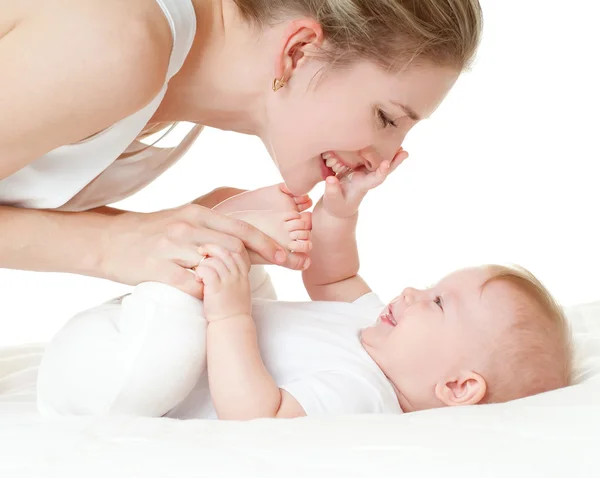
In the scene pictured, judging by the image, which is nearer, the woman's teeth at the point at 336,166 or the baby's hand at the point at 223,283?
the baby's hand at the point at 223,283

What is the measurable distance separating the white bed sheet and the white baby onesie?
12 cm

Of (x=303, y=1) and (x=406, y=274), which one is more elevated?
(x=303, y=1)

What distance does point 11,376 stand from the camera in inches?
77.5

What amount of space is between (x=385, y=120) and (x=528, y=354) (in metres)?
0.53

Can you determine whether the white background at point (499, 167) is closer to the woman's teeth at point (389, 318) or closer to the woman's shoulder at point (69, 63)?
the woman's teeth at point (389, 318)

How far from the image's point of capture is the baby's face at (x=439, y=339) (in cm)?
159

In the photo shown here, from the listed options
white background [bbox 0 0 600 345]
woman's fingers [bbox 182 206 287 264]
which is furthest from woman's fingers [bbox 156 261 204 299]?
white background [bbox 0 0 600 345]

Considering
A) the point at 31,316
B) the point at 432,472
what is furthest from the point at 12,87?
the point at 31,316

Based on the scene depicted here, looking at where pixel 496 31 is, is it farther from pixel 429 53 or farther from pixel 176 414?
pixel 176 414

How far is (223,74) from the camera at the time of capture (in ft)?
6.07

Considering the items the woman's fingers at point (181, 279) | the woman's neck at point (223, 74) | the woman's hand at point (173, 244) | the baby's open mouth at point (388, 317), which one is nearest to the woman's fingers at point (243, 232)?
the woman's hand at point (173, 244)

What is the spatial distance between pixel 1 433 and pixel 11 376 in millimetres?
660

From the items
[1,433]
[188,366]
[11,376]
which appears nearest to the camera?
[1,433]

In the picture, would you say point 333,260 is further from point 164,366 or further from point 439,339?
point 164,366
